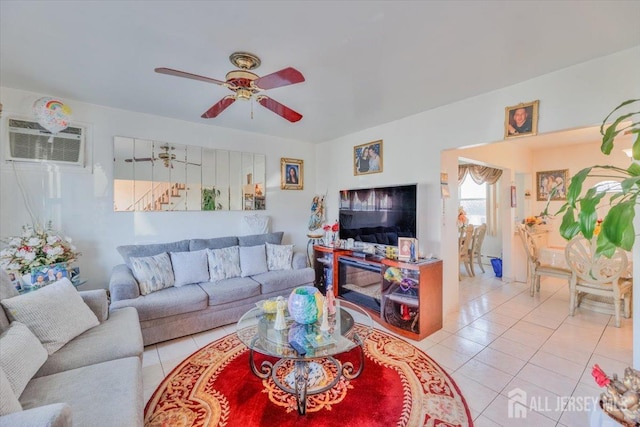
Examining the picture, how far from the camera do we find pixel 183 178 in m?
3.62

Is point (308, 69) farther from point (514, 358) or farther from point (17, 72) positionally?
point (514, 358)

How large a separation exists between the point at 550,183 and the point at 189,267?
6.34 meters

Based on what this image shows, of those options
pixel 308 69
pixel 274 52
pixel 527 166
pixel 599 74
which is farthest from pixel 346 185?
pixel 527 166

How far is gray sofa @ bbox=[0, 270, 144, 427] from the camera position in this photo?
1.00 m

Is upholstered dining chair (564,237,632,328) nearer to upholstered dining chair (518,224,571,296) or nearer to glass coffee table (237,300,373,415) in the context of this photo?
upholstered dining chair (518,224,571,296)

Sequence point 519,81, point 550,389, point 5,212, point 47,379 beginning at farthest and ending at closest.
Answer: point 5,212 < point 519,81 < point 550,389 < point 47,379

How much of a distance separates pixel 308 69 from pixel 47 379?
8.58 ft

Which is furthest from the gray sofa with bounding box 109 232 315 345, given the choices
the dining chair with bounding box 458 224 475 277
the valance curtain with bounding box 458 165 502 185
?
the valance curtain with bounding box 458 165 502 185

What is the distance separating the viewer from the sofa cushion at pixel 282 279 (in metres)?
3.28

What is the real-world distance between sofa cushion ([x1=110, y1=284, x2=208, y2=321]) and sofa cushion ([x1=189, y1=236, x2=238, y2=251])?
631 millimetres

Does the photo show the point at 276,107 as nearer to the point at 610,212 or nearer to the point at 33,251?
the point at 610,212

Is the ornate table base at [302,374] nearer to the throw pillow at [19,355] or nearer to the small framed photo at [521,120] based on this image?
the throw pillow at [19,355]

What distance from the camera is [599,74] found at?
2076 mm

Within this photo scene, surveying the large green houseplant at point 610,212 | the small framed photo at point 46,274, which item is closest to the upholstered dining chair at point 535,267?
the large green houseplant at point 610,212
